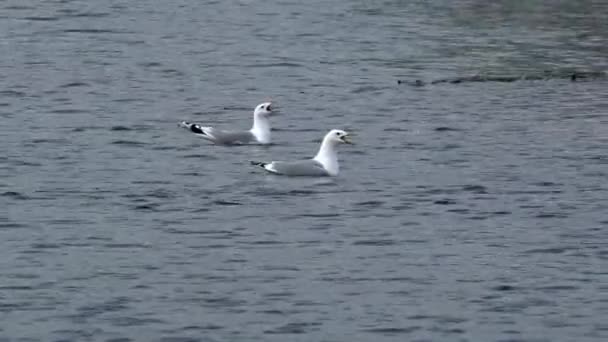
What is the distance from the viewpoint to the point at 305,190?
100ft

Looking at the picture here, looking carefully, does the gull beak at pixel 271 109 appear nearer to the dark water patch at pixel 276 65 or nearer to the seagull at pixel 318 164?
the seagull at pixel 318 164

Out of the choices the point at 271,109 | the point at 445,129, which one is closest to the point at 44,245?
the point at 271,109

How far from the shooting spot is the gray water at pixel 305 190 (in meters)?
23.3

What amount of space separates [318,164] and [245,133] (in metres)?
3.31

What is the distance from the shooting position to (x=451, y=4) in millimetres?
56375

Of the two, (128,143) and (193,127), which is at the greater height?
(193,127)

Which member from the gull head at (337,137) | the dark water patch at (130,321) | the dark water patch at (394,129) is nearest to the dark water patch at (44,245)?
the dark water patch at (130,321)

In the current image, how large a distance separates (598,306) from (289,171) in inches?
337

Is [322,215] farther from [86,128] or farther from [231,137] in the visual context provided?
[86,128]

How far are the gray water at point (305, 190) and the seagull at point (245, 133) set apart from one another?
0.73 feet

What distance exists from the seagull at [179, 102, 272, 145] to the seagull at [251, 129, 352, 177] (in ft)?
8.76

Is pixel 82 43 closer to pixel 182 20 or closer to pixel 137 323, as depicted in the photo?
pixel 182 20

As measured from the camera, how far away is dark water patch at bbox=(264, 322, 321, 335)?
22266mm

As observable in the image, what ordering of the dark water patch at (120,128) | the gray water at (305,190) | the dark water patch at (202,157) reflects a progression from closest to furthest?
the gray water at (305,190)
the dark water patch at (202,157)
the dark water patch at (120,128)
